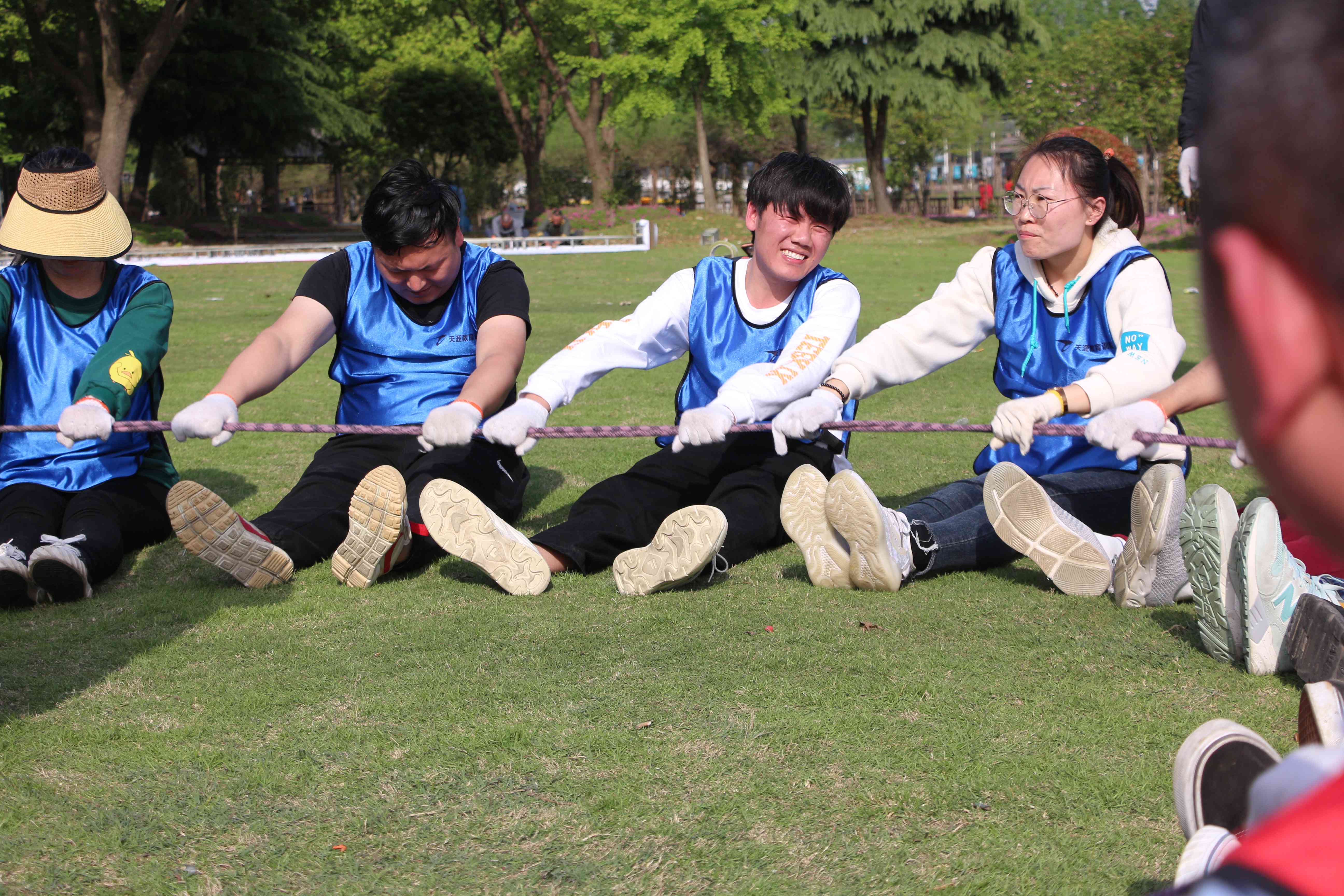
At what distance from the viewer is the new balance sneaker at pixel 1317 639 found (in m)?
2.72

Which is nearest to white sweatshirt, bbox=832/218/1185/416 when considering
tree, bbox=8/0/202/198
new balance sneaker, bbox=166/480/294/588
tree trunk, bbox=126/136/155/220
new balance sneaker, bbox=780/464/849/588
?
new balance sneaker, bbox=780/464/849/588

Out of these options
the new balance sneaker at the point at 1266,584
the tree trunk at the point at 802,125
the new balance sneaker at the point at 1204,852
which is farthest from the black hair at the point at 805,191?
the tree trunk at the point at 802,125

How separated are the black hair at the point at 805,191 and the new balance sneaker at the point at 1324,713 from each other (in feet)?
8.67

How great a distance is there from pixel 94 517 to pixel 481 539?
4.68ft

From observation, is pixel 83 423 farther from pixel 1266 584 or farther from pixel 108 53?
pixel 108 53

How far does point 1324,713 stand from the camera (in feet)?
6.29

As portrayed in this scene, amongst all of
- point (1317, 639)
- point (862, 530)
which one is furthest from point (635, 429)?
point (1317, 639)

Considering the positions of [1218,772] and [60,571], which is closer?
[1218,772]

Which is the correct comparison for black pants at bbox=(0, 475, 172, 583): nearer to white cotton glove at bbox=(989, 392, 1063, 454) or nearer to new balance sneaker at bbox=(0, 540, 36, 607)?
new balance sneaker at bbox=(0, 540, 36, 607)

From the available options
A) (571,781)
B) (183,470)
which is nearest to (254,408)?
(183,470)

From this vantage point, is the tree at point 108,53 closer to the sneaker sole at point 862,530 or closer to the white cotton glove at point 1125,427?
the sneaker sole at point 862,530

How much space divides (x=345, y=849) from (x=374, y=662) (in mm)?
1053

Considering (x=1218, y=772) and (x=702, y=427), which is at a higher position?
(x=702, y=427)

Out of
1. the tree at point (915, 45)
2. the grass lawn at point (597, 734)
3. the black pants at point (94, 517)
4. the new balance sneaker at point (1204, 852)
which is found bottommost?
the grass lawn at point (597, 734)
